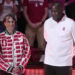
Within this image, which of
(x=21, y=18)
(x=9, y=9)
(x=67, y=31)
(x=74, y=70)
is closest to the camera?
(x=67, y=31)

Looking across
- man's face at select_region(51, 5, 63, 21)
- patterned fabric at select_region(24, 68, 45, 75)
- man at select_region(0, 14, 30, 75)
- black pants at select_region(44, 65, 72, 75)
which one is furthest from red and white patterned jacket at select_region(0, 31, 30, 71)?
patterned fabric at select_region(24, 68, 45, 75)

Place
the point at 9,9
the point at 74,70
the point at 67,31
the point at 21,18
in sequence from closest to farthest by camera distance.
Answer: the point at 67,31
the point at 74,70
the point at 9,9
the point at 21,18

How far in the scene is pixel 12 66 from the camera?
3.21 meters

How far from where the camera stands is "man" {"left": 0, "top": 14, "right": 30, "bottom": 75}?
3.20 meters

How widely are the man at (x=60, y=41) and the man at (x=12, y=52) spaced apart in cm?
30

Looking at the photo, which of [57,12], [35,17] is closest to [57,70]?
[57,12]

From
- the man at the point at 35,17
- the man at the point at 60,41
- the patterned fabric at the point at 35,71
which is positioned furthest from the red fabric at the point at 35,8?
the man at the point at 60,41

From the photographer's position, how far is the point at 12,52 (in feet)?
10.6

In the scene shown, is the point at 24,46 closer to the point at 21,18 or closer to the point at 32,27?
the point at 32,27

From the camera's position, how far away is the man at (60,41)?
3.22 meters

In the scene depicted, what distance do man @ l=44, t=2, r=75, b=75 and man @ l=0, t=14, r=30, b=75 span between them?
304 mm

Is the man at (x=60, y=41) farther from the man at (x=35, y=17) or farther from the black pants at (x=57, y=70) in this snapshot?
the man at (x=35, y=17)

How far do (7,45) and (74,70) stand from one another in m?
1.40

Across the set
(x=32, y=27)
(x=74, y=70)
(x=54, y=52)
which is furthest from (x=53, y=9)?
(x=32, y=27)
